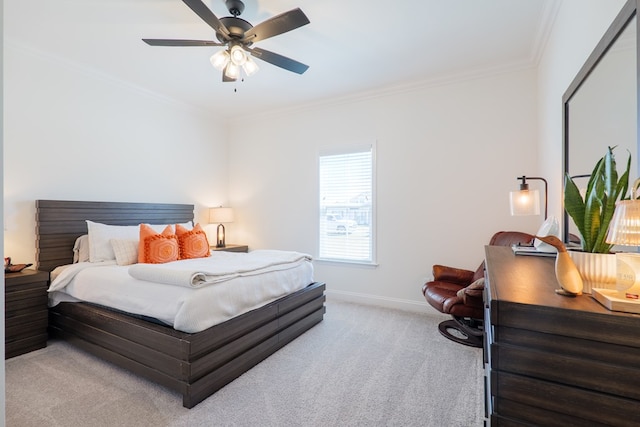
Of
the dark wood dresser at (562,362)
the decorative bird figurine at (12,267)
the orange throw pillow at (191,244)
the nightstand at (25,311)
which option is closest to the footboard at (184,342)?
the nightstand at (25,311)

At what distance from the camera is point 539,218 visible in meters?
Result: 2.96

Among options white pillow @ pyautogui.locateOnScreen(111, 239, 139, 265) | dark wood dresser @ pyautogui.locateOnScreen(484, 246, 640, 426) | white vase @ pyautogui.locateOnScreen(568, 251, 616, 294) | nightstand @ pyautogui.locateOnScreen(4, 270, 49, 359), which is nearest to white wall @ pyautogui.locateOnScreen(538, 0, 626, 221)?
white vase @ pyautogui.locateOnScreen(568, 251, 616, 294)

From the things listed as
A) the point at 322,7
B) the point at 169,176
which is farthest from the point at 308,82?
the point at 169,176

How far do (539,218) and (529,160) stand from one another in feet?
1.97

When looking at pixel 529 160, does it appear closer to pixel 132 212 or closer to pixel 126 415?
pixel 126 415

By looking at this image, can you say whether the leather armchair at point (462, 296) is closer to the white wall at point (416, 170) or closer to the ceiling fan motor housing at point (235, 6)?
the white wall at point (416, 170)

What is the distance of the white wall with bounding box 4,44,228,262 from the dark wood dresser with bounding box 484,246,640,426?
3.87 m

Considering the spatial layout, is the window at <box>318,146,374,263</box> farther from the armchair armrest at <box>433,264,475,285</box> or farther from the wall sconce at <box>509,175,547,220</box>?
the wall sconce at <box>509,175,547,220</box>

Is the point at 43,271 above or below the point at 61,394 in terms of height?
above

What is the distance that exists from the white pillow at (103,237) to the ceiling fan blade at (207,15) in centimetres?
224

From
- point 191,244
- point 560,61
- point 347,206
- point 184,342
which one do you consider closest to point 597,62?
point 560,61

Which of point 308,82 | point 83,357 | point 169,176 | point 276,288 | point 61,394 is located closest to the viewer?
point 61,394

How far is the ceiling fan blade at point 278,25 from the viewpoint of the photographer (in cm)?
186

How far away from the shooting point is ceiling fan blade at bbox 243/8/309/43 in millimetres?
1855
